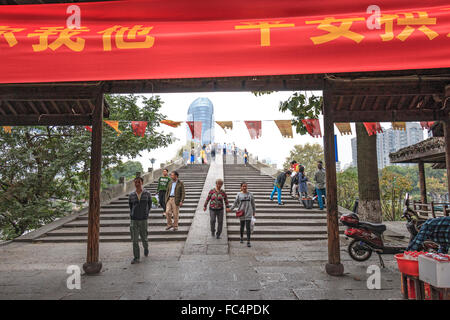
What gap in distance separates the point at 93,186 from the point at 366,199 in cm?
753

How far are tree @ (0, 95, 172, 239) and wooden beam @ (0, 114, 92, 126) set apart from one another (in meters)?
6.10

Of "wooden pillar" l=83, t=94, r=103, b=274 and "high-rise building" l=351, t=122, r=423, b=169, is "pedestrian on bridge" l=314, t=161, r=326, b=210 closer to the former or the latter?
"wooden pillar" l=83, t=94, r=103, b=274

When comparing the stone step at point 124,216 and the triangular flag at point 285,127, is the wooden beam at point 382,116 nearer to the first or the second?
the triangular flag at point 285,127

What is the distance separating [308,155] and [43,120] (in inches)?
1388

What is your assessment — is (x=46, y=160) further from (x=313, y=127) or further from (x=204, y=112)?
(x=204, y=112)

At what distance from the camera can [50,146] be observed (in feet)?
39.9

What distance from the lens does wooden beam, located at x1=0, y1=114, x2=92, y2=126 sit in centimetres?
560

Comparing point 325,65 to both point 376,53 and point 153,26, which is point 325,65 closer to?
point 376,53

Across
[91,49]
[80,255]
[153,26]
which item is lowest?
[80,255]

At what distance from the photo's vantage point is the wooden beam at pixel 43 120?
5.60m

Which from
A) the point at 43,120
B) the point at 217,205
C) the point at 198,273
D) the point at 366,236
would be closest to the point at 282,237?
the point at 217,205

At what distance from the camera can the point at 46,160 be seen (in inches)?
487

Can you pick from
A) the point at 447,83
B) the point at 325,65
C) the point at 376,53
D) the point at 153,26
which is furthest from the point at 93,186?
the point at 447,83

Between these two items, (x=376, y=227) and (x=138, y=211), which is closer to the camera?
(x=376, y=227)
